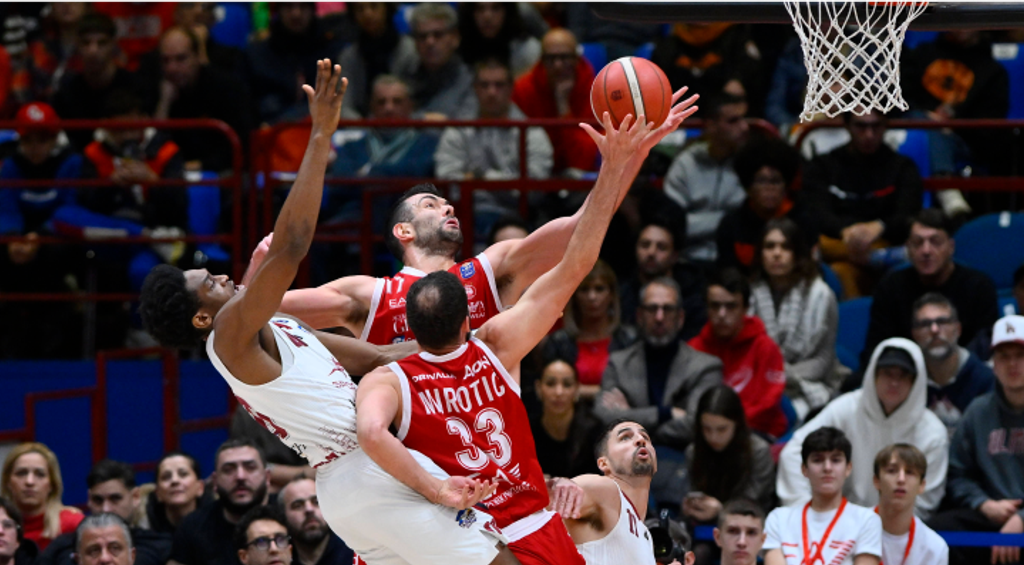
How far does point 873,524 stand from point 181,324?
4426 millimetres

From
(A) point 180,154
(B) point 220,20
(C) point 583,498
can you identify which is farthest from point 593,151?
(C) point 583,498

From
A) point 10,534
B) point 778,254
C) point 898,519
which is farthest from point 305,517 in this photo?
point 778,254

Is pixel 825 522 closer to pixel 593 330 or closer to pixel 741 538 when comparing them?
pixel 741 538

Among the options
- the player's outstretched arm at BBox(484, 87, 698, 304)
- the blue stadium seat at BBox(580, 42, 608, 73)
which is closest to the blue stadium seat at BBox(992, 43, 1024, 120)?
the blue stadium seat at BBox(580, 42, 608, 73)

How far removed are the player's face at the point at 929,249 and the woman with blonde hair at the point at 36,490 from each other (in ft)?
19.1

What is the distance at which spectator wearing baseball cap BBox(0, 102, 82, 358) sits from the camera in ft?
36.3

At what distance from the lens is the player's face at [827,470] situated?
7.96m

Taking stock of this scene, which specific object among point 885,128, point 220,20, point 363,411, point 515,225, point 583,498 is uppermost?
point 220,20

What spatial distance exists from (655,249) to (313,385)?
17.1ft

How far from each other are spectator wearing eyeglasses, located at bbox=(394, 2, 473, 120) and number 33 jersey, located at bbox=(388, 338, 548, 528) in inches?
262

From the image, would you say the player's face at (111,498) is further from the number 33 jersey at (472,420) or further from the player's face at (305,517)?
the number 33 jersey at (472,420)

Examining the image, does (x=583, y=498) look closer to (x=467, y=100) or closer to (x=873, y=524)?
(x=873, y=524)

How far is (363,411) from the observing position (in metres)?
4.86

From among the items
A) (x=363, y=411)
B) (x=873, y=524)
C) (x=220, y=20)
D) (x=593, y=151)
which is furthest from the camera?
(x=220, y=20)
